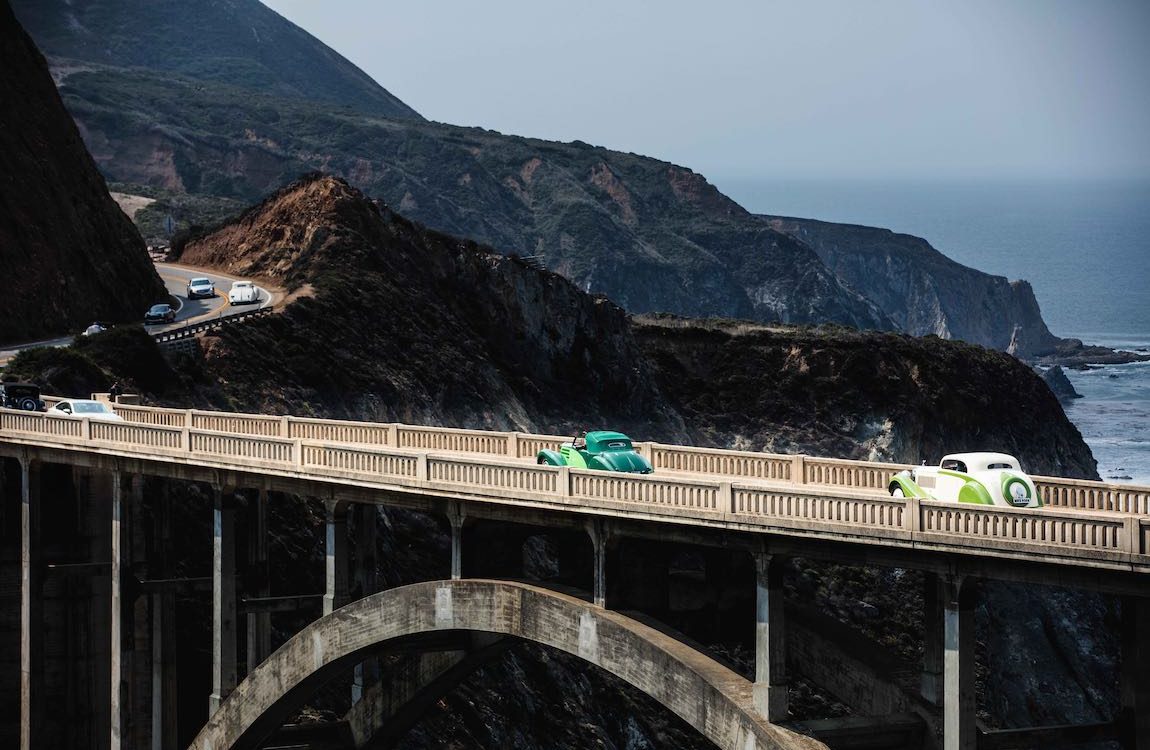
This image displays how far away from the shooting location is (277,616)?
180ft

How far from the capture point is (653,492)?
110 ft

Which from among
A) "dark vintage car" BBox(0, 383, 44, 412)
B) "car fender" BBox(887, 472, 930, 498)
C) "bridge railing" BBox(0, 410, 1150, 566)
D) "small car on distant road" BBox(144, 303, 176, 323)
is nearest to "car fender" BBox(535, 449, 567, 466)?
"bridge railing" BBox(0, 410, 1150, 566)

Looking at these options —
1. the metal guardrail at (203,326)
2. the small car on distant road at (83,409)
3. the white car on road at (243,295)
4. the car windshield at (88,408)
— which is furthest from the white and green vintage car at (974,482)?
the white car on road at (243,295)

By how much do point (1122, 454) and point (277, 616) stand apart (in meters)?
152

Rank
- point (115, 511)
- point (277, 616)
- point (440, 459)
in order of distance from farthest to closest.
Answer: point (277, 616) → point (115, 511) → point (440, 459)

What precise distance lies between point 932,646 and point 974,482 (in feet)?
9.94

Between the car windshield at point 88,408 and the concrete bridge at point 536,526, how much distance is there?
1.09 metres

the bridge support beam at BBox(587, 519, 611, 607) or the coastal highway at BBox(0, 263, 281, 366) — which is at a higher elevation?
the coastal highway at BBox(0, 263, 281, 366)

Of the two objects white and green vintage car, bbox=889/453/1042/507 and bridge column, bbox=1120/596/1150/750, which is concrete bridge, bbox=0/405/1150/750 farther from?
Answer: white and green vintage car, bbox=889/453/1042/507

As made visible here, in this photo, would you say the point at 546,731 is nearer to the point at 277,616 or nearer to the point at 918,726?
the point at 277,616

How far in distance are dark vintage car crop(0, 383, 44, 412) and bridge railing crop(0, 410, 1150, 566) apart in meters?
3.36

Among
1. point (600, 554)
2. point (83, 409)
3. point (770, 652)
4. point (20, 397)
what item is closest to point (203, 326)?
point (20, 397)

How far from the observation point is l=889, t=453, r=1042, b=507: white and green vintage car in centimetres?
3008

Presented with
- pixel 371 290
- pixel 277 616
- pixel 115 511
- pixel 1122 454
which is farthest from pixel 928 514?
pixel 1122 454
